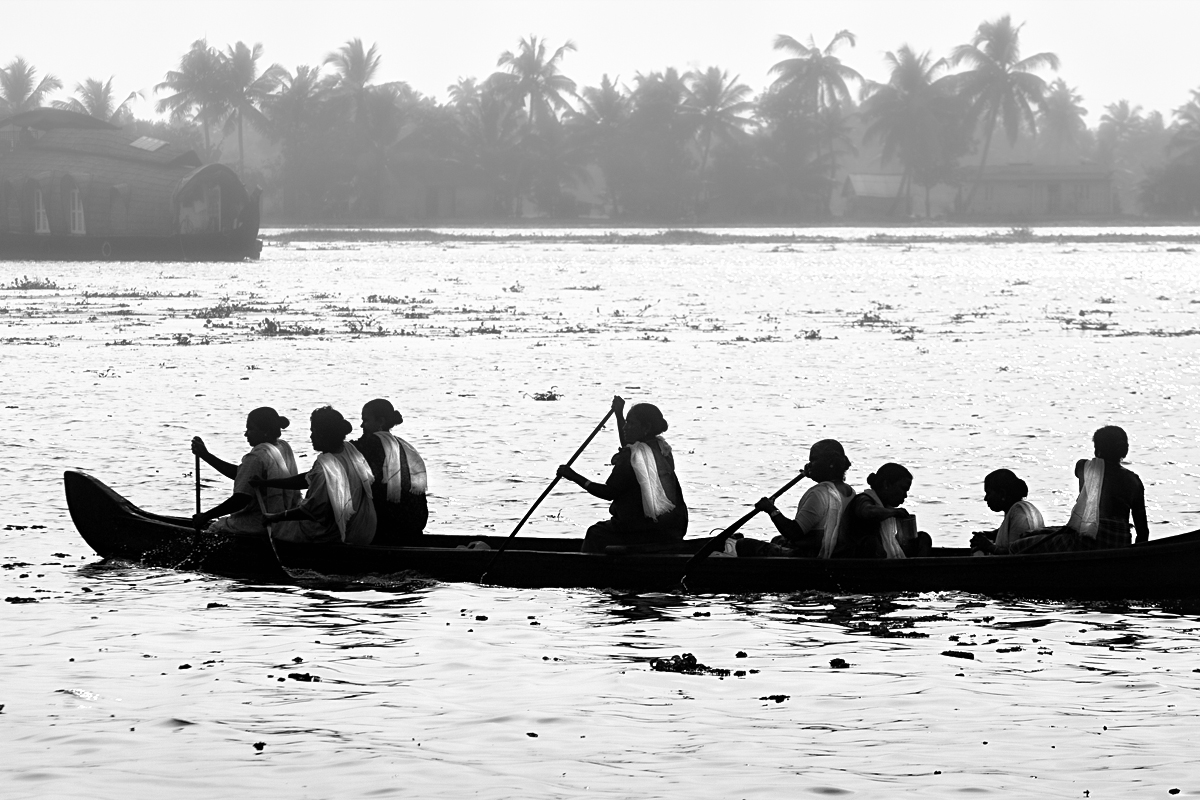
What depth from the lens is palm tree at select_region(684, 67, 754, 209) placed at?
91.2 metres

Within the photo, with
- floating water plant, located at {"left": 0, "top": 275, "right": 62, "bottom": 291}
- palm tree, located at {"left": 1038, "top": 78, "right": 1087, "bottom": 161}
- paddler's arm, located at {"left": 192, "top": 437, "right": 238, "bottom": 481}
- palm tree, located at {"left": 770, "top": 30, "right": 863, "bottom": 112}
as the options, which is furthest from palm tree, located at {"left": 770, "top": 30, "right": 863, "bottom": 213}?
paddler's arm, located at {"left": 192, "top": 437, "right": 238, "bottom": 481}

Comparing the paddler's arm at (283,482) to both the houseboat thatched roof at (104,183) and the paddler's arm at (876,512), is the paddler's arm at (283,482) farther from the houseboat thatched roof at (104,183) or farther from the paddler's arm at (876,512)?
the houseboat thatched roof at (104,183)

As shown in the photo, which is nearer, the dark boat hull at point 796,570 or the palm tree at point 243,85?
the dark boat hull at point 796,570

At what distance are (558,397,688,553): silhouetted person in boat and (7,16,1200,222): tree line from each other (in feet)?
261

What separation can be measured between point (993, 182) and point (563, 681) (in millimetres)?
88574

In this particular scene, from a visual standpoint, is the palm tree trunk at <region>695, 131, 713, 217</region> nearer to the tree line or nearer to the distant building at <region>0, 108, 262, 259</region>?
the tree line

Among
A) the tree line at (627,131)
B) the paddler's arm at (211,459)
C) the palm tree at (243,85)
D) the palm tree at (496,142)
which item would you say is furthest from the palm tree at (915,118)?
the paddler's arm at (211,459)

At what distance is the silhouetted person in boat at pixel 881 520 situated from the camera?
9.48 m

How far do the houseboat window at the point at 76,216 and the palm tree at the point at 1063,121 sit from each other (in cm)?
7572

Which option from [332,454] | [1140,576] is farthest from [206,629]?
[1140,576]

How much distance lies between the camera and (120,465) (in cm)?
1484

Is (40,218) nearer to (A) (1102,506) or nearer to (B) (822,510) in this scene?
(B) (822,510)

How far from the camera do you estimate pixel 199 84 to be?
8881 cm

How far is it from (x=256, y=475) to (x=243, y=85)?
8288 centimetres
